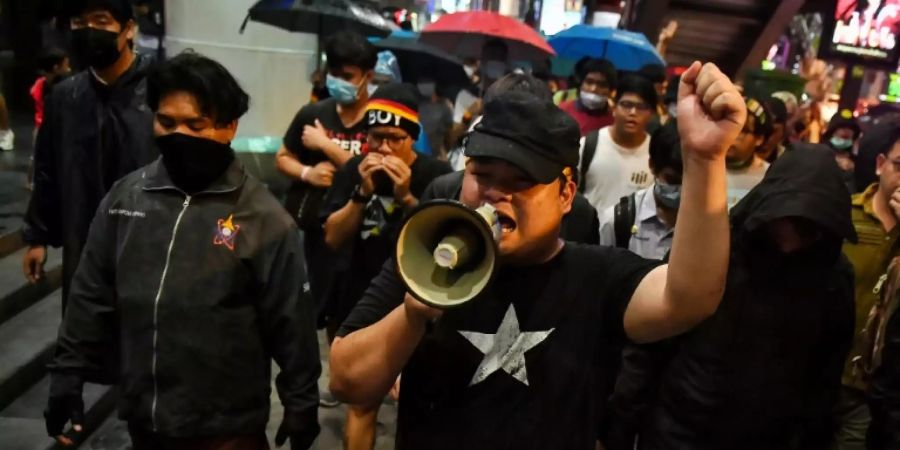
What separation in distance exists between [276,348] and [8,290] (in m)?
3.15

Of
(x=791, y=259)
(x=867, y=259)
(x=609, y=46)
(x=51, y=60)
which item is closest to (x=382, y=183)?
(x=791, y=259)

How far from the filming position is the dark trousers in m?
2.58

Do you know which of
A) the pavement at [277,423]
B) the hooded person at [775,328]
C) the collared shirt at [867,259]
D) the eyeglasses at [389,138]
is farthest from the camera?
the pavement at [277,423]

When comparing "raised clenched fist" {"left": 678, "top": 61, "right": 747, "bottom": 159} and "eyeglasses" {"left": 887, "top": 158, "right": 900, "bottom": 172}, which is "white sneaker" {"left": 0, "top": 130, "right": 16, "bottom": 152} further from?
"raised clenched fist" {"left": 678, "top": 61, "right": 747, "bottom": 159}

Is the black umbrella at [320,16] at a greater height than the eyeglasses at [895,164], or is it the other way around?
the black umbrella at [320,16]

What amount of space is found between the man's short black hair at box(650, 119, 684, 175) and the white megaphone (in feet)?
7.19

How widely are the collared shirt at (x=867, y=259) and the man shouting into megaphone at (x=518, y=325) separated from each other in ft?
6.58

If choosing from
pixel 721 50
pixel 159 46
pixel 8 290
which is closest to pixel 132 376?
pixel 8 290

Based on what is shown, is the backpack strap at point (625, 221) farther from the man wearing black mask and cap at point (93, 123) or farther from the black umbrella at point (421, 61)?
the black umbrella at point (421, 61)

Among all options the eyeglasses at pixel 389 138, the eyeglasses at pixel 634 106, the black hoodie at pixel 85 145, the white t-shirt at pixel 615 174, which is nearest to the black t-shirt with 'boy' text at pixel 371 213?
the eyeglasses at pixel 389 138

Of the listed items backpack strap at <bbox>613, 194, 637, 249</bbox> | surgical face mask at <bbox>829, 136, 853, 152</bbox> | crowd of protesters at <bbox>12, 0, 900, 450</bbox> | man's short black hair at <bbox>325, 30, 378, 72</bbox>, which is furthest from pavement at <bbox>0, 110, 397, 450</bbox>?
surgical face mask at <bbox>829, 136, 853, 152</bbox>

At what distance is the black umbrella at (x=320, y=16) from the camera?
20.1 feet

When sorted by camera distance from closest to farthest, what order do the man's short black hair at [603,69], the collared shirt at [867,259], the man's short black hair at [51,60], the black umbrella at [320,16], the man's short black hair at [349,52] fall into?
the collared shirt at [867,259]
the man's short black hair at [349,52]
the man's short black hair at [603,69]
the black umbrella at [320,16]
the man's short black hair at [51,60]

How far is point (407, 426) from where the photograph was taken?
177 cm
